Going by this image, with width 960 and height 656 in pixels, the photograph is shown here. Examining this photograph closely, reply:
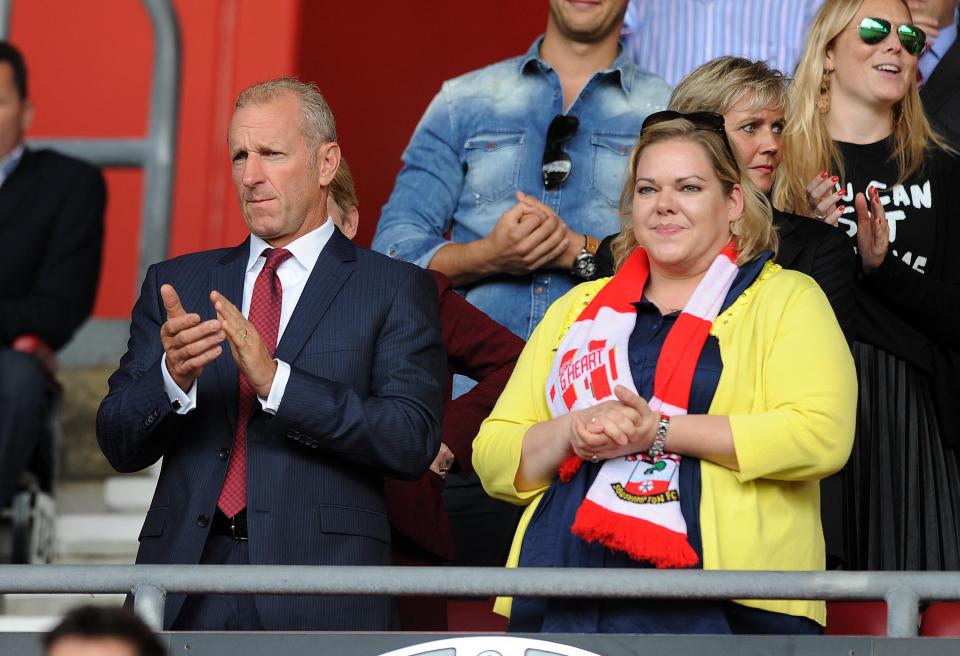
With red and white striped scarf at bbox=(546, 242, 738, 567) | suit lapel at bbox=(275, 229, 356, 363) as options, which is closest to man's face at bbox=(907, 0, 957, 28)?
red and white striped scarf at bbox=(546, 242, 738, 567)

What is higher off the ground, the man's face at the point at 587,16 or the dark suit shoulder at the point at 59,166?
the man's face at the point at 587,16

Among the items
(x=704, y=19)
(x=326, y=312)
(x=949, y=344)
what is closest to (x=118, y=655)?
(x=326, y=312)

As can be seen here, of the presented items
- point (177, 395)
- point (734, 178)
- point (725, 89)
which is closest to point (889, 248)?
point (725, 89)

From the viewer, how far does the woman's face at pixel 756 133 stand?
3.86 meters

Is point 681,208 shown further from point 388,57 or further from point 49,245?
point 388,57

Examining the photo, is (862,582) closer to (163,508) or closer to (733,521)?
(733,521)

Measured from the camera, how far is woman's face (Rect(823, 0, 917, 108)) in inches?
167

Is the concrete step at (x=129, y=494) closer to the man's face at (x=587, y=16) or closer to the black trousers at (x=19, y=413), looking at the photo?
the black trousers at (x=19, y=413)

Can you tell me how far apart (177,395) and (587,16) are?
204 cm

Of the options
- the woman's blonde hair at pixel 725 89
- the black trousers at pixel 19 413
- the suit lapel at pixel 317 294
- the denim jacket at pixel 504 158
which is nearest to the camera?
the suit lapel at pixel 317 294

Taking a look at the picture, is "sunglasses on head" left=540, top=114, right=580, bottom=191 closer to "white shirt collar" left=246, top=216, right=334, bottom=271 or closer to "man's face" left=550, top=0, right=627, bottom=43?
"man's face" left=550, top=0, right=627, bottom=43

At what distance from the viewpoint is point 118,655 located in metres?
2.09

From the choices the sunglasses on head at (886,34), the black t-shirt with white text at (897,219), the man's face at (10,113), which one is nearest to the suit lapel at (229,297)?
the black t-shirt with white text at (897,219)

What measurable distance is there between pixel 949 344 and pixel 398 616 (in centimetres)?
154
